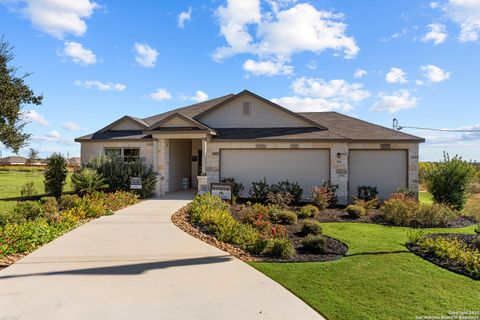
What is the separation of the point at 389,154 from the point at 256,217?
9.16m

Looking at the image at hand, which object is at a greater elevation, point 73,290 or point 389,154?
point 389,154

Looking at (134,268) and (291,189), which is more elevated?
(291,189)

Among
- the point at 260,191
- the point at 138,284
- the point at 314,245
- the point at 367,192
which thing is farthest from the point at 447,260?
the point at 260,191

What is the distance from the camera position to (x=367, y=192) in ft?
52.0

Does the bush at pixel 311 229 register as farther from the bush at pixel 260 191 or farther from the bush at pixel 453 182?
the bush at pixel 453 182

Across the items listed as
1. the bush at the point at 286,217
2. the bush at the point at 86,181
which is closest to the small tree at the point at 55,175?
the bush at the point at 86,181

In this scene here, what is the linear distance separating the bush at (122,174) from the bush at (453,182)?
43.0 feet

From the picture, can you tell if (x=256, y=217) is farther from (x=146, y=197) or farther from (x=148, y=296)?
(x=146, y=197)

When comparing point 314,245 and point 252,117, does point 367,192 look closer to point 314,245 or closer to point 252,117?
point 252,117

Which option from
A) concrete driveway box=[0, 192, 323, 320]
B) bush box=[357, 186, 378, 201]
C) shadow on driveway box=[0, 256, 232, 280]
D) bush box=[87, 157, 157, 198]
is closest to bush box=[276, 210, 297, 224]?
concrete driveway box=[0, 192, 323, 320]

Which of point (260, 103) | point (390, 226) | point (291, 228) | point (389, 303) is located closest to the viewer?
point (389, 303)

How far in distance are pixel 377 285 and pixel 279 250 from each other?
6.99 feet

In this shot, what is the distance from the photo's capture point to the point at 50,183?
15.8 m

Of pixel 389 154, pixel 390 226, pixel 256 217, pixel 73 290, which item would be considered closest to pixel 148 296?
pixel 73 290
